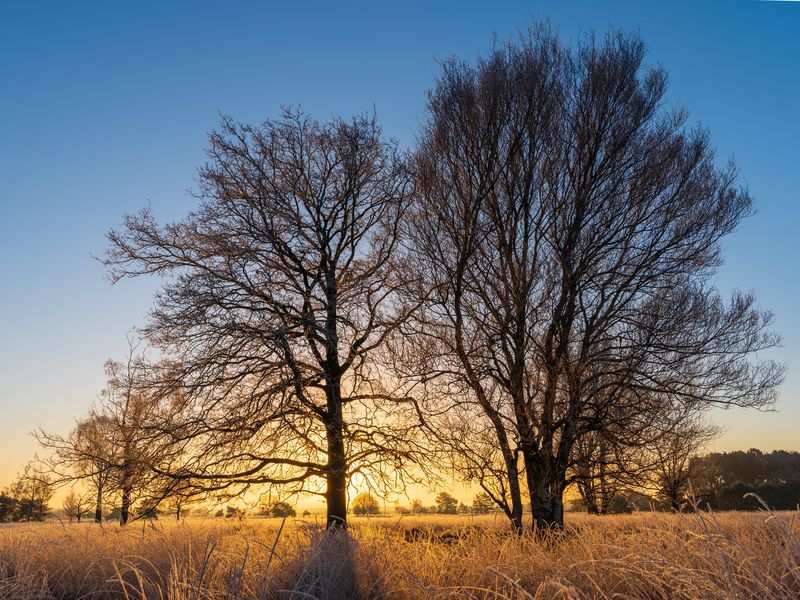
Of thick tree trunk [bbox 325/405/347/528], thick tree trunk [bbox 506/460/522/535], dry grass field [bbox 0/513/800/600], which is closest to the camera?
dry grass field [bbox 0/513/800/600]

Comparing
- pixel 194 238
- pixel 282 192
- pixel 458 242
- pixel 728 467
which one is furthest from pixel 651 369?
pixel 728 467

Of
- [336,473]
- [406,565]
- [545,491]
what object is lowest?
[406,565]

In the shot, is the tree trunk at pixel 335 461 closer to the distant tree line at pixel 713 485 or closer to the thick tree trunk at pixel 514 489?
the thick tree trunk at pixel 514 489

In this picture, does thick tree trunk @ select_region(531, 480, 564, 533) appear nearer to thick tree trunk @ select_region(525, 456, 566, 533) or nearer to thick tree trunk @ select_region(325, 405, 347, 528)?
thick tree trunk @ select_region(525, 456, 566, 533)

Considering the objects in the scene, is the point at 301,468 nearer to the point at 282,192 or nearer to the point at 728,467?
the point at 282,192

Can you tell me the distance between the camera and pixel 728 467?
4331 cm

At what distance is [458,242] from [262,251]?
3.66 m

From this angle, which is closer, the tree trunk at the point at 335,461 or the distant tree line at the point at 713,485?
the distant tree line at the point at 713,485

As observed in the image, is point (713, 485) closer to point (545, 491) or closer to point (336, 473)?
point (545, 491)

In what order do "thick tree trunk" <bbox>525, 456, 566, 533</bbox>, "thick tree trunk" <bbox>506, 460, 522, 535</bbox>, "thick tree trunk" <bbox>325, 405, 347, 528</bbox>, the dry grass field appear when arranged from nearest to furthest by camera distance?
1. the dry grass field
2. "thick tree trunk" <bbox>525, 456, 566, 533</bbox>
3. "thick tree trunk" <bbox>506, 460, 522, 535</bbox>
4. "thick tree trunk" <bbox>325, 405, 347, 528</bbox>

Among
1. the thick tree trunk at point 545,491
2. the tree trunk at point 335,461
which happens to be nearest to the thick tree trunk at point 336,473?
the tree trunk at point 335,461

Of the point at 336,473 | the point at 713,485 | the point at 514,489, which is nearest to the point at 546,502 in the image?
the point at 514,489

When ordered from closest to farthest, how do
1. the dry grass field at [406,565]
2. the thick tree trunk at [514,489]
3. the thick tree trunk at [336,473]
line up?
the dry grass field at [406,565] < the thick tree trunk at [514,489] < the thick tree trunk at [336,473]

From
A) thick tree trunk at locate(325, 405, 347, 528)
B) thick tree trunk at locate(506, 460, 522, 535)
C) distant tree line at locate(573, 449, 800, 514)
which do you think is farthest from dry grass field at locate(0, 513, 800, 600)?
thick tree trunk at locate(325, 405, 347, 528)
